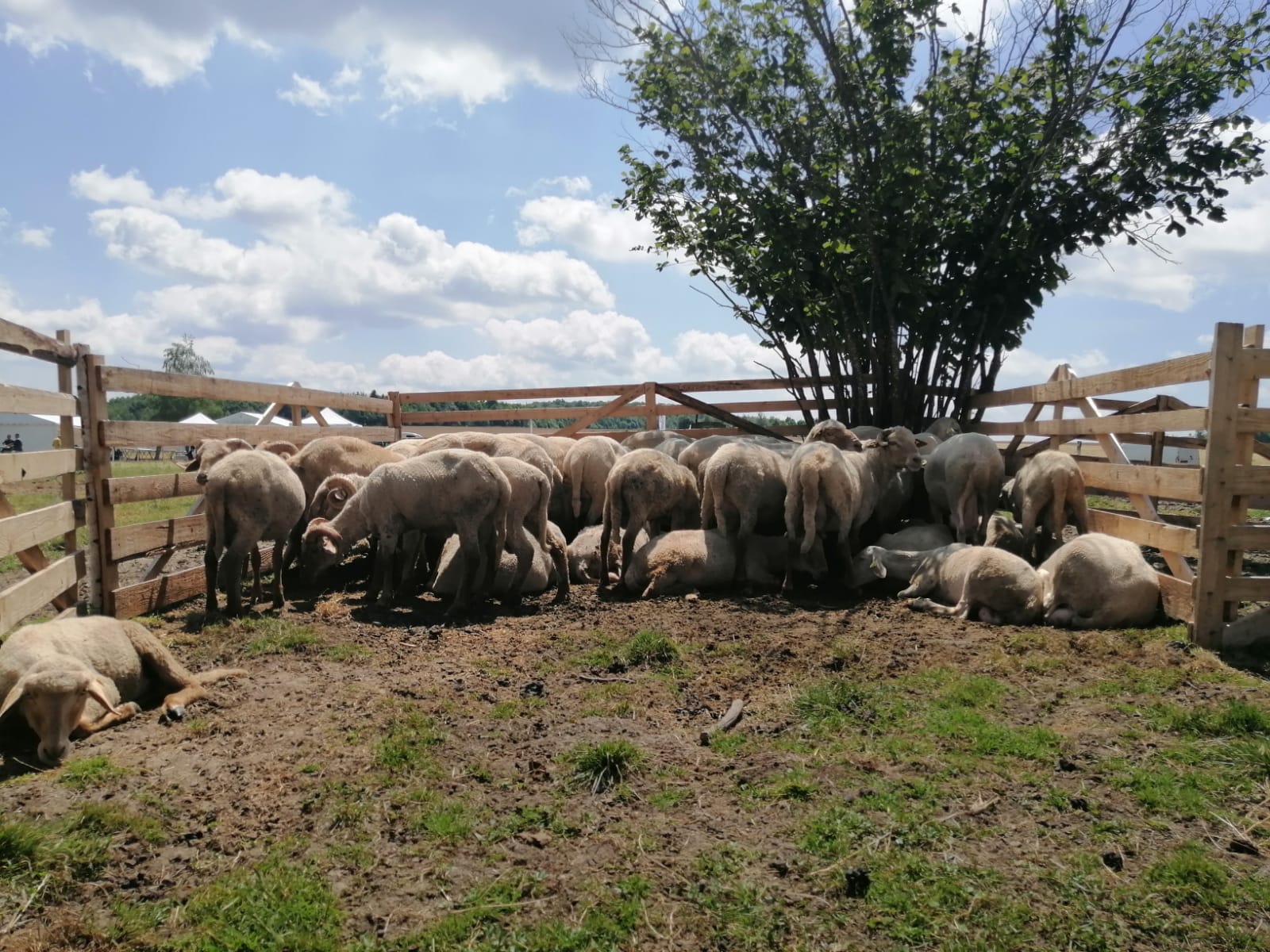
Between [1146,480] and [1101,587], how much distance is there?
1.29m

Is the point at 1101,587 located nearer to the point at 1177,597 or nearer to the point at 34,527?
the point at 1177,597

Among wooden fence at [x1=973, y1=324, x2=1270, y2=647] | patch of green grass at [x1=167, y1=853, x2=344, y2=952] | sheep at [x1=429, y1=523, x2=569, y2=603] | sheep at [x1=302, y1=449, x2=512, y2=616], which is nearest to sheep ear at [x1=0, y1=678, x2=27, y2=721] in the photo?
patch of green grass at [x1=167, y1=853, x2=344, y2=952]

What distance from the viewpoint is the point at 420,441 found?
12469mm

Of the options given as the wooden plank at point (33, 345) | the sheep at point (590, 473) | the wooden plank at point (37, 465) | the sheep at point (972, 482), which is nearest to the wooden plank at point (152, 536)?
the wooden plank at point (37, 465)

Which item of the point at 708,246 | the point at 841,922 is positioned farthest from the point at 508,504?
the point at 708,246

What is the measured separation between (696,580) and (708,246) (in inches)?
321

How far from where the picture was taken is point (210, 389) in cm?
958

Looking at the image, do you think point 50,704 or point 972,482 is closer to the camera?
point 50,704

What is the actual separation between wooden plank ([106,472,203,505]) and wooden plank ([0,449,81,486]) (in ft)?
1.40

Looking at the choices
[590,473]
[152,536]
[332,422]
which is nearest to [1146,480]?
[590,473]

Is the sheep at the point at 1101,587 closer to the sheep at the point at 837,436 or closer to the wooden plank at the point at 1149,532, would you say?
the wooden plank at the point at 1149,532

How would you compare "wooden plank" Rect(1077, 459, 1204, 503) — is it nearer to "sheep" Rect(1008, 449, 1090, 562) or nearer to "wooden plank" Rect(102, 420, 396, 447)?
"sheep" Rect(1008, 449, 1090, 562)

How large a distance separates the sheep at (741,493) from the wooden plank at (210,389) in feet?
17.4

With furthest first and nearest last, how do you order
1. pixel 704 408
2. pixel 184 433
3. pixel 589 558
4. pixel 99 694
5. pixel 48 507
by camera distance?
pixel 704 408 < pixel 589 558 < pixel 184 433 < pixel 48 507 < pixel 99 694
